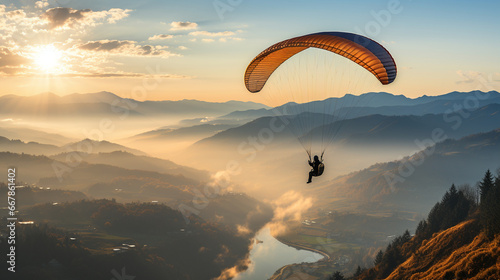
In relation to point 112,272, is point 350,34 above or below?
above

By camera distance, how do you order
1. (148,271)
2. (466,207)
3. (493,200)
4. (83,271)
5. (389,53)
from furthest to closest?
(148,271) < (83,271) < (466,207) < (493,200) < (389,53)

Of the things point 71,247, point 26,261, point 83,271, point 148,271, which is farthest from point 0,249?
point 148,271

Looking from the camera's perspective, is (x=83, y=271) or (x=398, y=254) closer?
(x=398, y=254)

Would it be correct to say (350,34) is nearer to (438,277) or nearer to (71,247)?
(438,277)

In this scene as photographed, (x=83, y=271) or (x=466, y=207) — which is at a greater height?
(x=466, y=207)

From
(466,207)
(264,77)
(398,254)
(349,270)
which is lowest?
(349,270)

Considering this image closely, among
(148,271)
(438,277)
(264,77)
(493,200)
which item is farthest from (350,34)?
(148,271)

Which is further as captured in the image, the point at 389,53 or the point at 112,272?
the point at 112,272

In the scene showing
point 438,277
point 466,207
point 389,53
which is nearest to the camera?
point 389,53

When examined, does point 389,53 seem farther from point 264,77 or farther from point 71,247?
point 71,247
